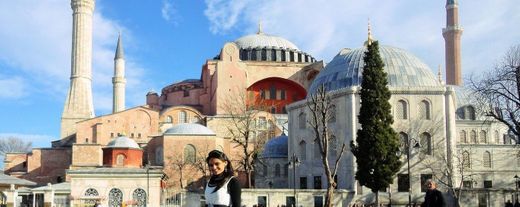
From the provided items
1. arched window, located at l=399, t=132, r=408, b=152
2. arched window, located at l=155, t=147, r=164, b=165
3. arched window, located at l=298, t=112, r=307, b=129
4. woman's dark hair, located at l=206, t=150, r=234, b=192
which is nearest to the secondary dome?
arched window, located at l=298, t=112, r=307, b=129

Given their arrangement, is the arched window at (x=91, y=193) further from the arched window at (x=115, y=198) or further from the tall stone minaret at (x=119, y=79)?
the tall stone minaret at (x=119, y=79)

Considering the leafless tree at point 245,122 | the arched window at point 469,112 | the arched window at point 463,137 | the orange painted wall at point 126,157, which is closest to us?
the orange painted wall at point 126,157

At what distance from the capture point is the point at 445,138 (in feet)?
113

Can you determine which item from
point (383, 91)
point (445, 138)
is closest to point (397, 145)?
point (383, 91)

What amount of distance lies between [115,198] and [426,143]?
51.9 feet

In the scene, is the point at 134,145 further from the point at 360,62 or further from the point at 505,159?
the point at 505,159

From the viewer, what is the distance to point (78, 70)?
53.5 metres

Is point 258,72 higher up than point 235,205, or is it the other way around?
point 258,72

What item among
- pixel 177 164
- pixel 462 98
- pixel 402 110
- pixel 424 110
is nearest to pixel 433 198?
pixel 402 110

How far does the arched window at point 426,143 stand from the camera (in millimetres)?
34312

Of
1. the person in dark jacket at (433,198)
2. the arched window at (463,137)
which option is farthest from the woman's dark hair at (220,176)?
the arched window at (463,137)

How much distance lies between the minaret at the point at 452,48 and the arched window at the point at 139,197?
1477 inches

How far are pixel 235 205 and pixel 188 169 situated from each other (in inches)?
1576

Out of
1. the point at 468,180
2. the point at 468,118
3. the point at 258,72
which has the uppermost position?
the point at 258,72
